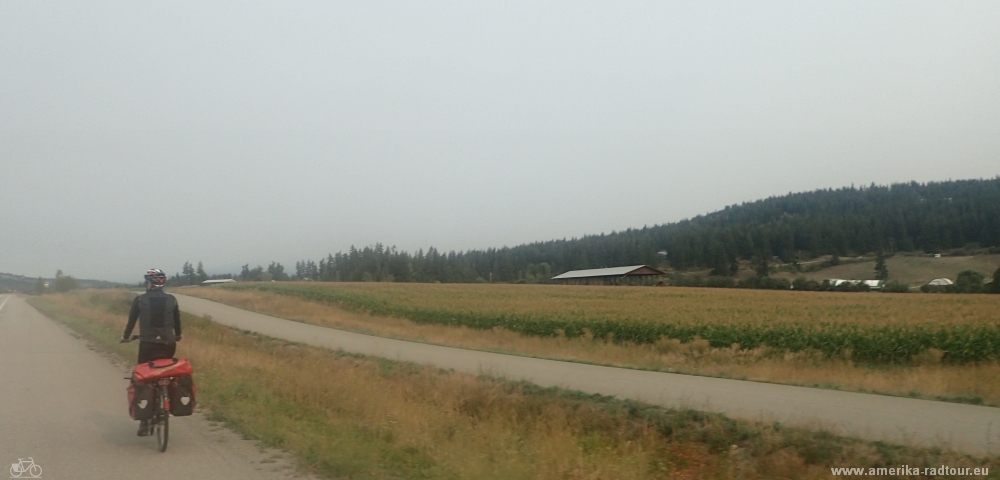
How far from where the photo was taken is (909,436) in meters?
9.26

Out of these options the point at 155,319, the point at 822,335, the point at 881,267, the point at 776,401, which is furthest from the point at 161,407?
the point at 881,267

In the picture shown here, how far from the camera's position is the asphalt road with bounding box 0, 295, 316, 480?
7082 millimetres

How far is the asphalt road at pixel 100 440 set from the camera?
279 inches

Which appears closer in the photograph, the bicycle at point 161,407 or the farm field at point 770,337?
the bicycle at point 161,407

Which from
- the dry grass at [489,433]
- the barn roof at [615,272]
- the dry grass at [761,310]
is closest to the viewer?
the dry grass at [489,433]

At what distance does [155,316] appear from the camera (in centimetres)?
858

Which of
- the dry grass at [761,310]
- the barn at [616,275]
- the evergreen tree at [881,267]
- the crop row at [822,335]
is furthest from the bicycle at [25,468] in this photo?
the barn at [616,275]

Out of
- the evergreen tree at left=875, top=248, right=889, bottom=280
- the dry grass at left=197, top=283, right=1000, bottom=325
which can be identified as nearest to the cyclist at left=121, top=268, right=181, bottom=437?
the dry grass at left=197, top=283, right=1000, bottom=325

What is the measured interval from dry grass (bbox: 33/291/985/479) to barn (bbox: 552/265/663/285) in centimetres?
5681

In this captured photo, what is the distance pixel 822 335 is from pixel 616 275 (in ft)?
160

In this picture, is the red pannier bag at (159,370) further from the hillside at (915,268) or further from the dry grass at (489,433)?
the hillside at (915,268)

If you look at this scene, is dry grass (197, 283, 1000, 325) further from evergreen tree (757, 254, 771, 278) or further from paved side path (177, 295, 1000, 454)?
evergreen tree (757, 254, 771, 278)

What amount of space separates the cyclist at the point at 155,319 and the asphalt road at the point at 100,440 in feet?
3.67

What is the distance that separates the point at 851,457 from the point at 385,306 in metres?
35.4
